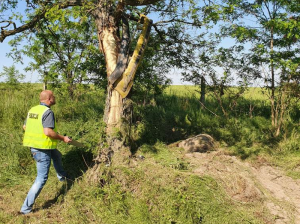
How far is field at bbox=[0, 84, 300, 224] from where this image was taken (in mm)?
4051

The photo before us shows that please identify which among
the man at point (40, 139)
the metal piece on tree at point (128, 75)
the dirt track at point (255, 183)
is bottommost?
the dirt track at point (255, 183)

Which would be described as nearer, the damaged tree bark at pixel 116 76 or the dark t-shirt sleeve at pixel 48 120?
the dark t-shirt sleeve at pixel 48 120

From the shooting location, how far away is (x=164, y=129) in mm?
7465

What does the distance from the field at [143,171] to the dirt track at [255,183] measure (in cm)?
16

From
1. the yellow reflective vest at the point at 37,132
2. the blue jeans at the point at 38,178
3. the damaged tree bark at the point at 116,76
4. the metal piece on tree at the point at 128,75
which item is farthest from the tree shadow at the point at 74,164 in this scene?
the metal piece on tree at the point at 128,75

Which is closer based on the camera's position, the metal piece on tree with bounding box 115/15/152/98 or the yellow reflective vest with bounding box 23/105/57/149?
the yellow reflective vest with bounding box 23/105/57/149

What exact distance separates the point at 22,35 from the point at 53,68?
148 centimetres

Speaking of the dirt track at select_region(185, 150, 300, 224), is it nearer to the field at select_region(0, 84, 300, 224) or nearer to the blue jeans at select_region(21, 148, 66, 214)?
the field at select_region(0, 84, 300, 224)

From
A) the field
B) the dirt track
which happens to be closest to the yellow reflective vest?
the field

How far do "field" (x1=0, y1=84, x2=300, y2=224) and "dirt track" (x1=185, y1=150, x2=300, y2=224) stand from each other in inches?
6.4

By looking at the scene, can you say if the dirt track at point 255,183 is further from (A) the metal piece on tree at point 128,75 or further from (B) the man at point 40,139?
(B) the man at point 40,139

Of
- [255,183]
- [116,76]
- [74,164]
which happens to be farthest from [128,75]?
[255,183]

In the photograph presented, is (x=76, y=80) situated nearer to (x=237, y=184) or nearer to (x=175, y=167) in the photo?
(x=175, y=167)

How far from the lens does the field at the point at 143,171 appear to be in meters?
4.05
